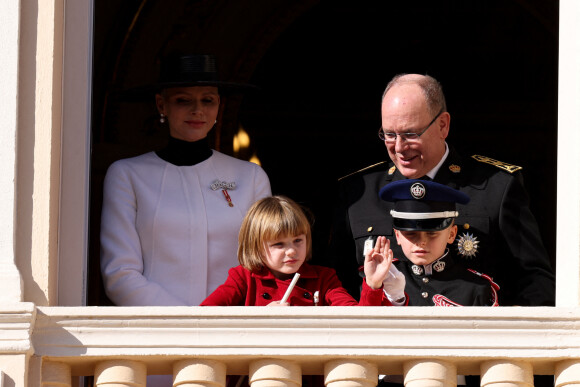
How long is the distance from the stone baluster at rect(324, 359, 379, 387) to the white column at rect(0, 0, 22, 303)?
97cm

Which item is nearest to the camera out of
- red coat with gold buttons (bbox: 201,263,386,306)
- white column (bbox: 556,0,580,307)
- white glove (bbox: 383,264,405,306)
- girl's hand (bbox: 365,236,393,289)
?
white column (bbox: 556,0,580,307)

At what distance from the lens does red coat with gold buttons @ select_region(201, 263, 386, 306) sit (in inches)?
215

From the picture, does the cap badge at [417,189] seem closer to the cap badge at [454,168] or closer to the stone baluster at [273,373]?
the cap badge at [454,168]

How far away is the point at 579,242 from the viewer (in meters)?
5.04

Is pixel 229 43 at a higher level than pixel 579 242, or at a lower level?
higher

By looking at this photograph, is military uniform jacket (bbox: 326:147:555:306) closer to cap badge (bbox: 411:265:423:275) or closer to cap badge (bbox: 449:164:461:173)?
cap badge (bbox: 449:164:461:173)

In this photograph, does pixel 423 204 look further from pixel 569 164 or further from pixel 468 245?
pixel 569 164

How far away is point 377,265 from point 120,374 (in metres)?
0.88

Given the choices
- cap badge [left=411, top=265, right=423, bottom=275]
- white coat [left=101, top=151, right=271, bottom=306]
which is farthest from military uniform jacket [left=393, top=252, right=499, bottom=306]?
white coat [left=101, top=151, right=271, bottom=306]

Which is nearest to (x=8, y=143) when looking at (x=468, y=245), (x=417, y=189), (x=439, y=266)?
(x=417, y=189)

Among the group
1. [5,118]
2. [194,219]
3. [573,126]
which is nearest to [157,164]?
[194,219]

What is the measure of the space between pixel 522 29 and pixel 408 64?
29.5 inches

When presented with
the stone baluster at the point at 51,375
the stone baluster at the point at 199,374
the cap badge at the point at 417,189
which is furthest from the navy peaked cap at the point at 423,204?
the stone baluster at the point at 51,375

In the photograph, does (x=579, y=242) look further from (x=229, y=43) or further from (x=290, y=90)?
(x=290, y=90)
